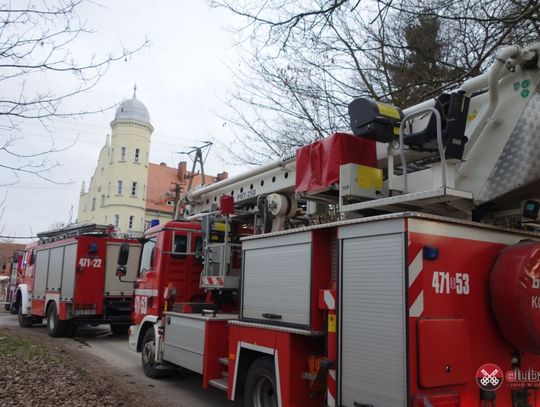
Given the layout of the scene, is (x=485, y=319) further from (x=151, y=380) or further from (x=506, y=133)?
(x=151, y=380)

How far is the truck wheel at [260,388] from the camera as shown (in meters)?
5.35

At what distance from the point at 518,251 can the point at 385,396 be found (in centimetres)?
162

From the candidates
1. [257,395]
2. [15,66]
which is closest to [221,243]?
[257,395]

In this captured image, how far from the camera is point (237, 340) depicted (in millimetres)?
5773

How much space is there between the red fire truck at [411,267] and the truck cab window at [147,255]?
3580 mm

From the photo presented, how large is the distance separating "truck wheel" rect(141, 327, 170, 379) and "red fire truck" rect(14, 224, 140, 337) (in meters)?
4.52

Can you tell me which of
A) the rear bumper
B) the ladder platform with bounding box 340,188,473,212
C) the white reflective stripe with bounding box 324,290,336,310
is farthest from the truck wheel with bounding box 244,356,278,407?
the rear bumper

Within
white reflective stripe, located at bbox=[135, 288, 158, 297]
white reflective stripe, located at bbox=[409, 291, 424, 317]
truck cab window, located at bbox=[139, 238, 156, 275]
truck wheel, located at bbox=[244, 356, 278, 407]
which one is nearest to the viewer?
white reflective stripe, located at bbox=[409, 291, 424, 317]

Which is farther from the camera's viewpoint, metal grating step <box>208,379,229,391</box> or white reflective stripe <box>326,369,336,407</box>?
metal grating step <box>208,379,229,391</box>

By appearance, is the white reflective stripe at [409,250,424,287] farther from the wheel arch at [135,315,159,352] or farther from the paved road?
the wheel arch at [135,315,159,352]

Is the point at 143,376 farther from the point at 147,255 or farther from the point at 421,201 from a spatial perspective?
the point at 421,201

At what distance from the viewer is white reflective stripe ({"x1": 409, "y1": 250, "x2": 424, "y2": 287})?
3.74 metres

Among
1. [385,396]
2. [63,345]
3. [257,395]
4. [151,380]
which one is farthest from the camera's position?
[63,345]

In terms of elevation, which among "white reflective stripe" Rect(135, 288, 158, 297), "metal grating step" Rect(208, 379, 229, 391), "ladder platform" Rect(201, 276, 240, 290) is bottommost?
"metal grating step" Rect(208, 379, 229, 391)
